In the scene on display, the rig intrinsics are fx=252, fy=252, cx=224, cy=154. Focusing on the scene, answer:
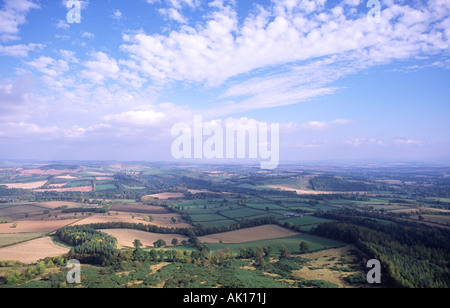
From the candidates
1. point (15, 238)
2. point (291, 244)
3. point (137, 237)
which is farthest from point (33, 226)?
point (291, 244)

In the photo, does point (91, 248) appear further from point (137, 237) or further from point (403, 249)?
point (403, 249)

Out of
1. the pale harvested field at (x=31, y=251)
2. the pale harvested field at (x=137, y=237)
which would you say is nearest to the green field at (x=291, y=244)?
the pale harvested field at (x=137, y=237)

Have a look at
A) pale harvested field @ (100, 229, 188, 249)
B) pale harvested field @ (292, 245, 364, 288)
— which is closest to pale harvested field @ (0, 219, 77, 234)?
pale harvested field @ (100, 229, 188, 249)

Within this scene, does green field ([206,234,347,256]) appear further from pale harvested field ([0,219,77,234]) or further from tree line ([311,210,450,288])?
pale harvested field ([0,219,77,234])

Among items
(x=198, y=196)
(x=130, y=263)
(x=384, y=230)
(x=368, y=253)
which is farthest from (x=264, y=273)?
(x=198, y=196)

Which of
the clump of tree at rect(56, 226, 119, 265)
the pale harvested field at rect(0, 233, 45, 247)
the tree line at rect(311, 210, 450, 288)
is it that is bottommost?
the pale harvested field at rect(0, 233, 45, 247)
